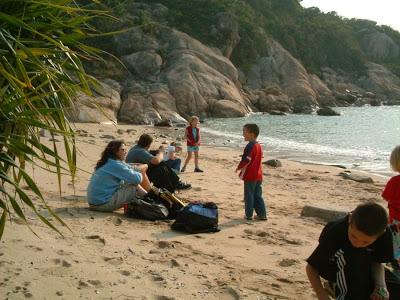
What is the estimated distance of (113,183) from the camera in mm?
6340

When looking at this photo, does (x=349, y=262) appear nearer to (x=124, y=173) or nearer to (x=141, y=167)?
(x=124, y=173)

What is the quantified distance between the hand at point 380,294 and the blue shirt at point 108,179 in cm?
390

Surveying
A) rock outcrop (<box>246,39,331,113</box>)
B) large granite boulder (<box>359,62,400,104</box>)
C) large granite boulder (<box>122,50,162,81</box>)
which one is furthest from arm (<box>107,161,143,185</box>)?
large granite boulder (<box>359,62,400,104</box>)

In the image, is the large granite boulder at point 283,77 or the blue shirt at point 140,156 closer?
the blue shirt at point 140,156

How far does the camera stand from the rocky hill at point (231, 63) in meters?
35.9

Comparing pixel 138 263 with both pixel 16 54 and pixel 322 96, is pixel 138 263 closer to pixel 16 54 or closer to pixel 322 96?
pixel 16 54

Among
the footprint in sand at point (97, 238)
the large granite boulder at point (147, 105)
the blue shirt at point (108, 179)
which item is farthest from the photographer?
the large granite boulder at point (147, 105)

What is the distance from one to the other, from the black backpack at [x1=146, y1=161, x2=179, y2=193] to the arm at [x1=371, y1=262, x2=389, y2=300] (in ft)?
16.0

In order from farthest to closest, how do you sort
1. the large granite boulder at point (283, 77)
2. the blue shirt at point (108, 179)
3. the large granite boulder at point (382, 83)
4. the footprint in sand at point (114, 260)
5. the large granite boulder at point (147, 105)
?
the large granite boulder at point (382, 83) < the large granite boulder at point (283, 77) < the large granite boulder at point (147, 105) < the blue shirt at point (108, 179) < the footprint in sand at point (114, 260)

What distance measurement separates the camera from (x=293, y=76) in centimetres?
5766

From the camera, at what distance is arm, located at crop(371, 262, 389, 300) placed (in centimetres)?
284

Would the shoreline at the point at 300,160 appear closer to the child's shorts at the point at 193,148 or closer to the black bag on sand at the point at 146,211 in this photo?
the child's shorts at the point at 193,148

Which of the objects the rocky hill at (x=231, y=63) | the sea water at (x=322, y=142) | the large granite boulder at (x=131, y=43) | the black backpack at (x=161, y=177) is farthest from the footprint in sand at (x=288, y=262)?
the large granite boulder at (x=131, y=43)

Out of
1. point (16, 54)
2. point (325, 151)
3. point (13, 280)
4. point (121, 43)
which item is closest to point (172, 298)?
point (13, 280)
